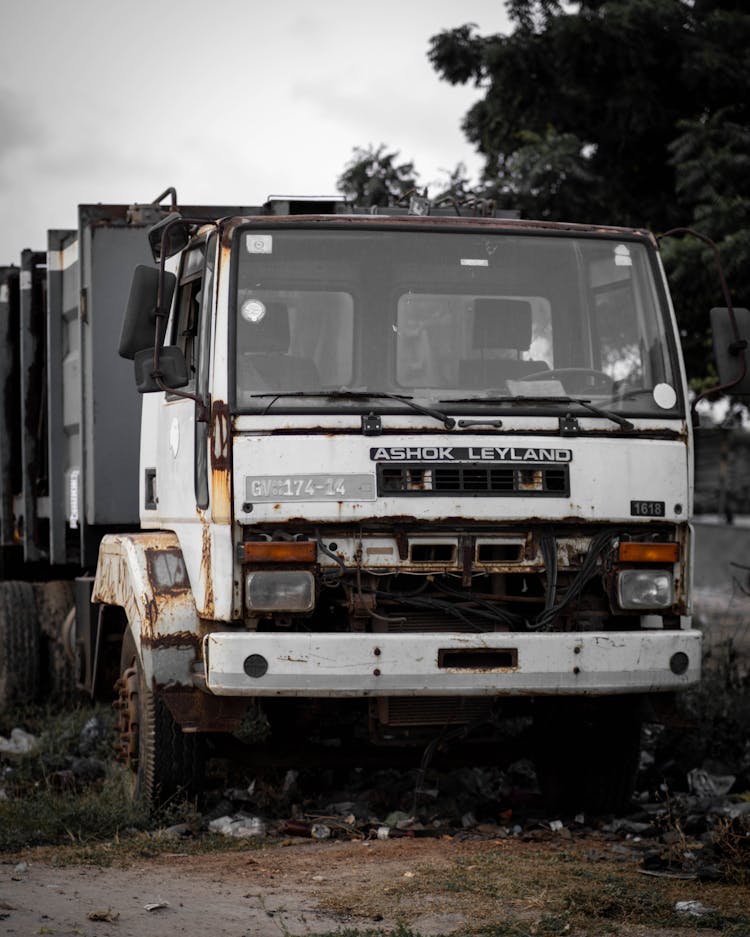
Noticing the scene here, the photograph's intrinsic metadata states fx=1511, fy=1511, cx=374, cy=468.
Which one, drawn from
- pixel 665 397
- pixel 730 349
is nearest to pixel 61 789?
pixel 665 397

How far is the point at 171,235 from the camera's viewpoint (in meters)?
6.82

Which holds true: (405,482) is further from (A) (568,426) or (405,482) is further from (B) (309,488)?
(A) (568,426)

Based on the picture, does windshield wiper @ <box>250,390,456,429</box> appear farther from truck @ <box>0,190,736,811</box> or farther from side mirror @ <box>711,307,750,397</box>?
side mirror @ <box>711,307,750,397</box>

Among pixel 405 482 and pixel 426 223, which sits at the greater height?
pixel 426 223

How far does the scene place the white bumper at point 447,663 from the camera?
575cm

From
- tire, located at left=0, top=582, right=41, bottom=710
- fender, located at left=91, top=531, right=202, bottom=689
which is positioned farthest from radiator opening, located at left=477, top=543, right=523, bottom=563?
tire, located at left=0, top=582, right=41, bottom=710

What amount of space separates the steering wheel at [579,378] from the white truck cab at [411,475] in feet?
0.04

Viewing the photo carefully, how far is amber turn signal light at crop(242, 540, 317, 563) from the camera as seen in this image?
5797 millimetres

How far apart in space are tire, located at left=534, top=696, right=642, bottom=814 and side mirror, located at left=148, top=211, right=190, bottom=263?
2590mm

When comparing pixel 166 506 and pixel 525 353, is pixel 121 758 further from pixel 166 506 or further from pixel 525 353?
pixel 525 353

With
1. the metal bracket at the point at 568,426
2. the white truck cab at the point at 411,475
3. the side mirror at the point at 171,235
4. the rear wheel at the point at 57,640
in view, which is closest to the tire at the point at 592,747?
the white truck cab at the point at 411,475

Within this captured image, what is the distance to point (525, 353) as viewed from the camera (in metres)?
6.29

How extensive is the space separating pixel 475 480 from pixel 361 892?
1.64 m

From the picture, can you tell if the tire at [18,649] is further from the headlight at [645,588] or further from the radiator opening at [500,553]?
the headlight at [645,588]
